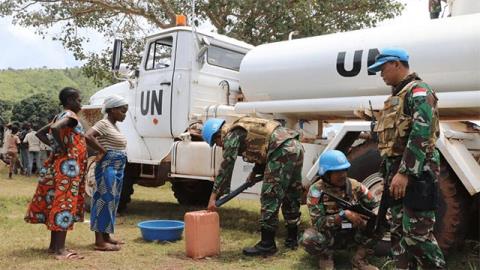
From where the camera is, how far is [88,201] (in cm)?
680

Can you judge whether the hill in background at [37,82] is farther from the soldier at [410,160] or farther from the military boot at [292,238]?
the soldier at [410,160]

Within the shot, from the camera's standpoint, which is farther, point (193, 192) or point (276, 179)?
point (193, 192)

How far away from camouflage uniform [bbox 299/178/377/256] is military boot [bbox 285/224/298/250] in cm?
70

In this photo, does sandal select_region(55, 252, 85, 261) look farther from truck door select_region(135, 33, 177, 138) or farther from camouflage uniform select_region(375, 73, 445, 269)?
camouflage uniform select_region(375, 73, 445, 269)

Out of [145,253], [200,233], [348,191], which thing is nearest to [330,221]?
[348,191]

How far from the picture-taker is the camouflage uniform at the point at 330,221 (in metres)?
3.90

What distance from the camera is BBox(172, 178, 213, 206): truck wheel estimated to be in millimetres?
7719

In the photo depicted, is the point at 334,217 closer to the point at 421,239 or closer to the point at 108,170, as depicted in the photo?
the point at 421,239

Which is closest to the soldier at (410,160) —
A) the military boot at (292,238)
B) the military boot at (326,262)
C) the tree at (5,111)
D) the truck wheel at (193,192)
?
the military boot at (326,262)

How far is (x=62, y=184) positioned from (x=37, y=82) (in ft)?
198

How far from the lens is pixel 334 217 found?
3883mm

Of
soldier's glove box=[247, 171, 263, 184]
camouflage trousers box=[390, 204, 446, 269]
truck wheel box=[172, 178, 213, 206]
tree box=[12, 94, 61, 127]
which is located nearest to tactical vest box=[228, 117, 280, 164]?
soldier's glove box=[247, 171, 263, 184]

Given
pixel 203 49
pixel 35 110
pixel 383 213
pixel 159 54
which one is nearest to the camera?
pixel 383 213

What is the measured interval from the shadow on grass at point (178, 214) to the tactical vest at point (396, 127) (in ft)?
9.29
